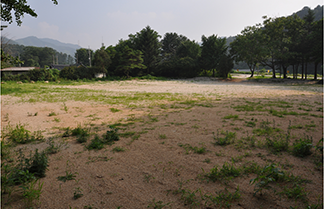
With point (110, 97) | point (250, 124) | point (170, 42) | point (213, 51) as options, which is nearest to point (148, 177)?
point (250, 124)

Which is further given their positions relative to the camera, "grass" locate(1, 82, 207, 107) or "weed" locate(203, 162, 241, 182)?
"grass" locate(1, 82, 207, 107)

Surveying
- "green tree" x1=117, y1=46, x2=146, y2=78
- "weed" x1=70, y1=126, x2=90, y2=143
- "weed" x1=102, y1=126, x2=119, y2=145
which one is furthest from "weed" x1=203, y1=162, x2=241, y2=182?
"green tree" x1=117, y1=46, x2=146, y2=78

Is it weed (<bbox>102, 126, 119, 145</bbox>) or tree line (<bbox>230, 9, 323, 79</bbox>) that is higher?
tree line (<bbox>230, 9, 323, 79</bbox>)

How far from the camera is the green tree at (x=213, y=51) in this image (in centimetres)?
4278

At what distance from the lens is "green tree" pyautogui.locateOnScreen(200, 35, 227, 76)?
140 feet

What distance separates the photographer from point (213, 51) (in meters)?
43.1

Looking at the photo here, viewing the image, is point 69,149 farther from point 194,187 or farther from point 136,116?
point 136,116

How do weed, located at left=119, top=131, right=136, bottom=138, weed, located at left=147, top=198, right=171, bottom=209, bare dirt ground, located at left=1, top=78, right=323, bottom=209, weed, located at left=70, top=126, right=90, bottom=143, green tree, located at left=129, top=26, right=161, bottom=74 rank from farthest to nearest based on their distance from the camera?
green tree, located at left=129, top=26, right=161, bottom=74, weed, located at left=119, top=131, right=136, bottom=138, weed, located at left=70, top=126, right=90, bottom=143, bare dirt ground, located at left=1, top=78, right=323, bottom=209, weed, located at left=147, top=198, right=171, bottom=209

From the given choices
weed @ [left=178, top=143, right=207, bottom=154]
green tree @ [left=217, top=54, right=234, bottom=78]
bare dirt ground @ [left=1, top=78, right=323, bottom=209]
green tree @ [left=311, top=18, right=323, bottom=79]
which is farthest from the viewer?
green tree @ [left=217, top=54, right=234, bottom=78]

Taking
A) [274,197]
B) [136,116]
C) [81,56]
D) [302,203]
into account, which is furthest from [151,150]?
[81,56]

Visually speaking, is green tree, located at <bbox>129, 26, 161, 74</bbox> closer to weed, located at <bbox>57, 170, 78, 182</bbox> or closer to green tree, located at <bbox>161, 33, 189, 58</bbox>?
green tree, located at <bbox>161, 33, 189, 58</bbox>

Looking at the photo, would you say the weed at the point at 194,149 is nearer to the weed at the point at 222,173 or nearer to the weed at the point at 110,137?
the weed at the point at 222,173

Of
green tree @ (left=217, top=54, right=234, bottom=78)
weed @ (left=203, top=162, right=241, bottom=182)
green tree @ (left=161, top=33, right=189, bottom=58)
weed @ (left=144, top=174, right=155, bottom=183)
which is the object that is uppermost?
green tree @ (left=161, top=33, right=189, bottom=58)

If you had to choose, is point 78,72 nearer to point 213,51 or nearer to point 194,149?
point 213,51
